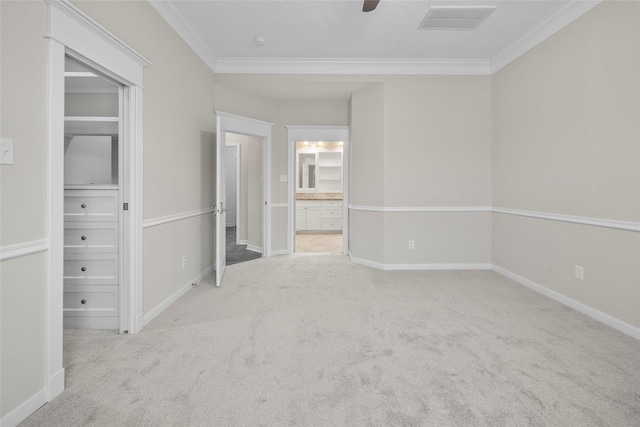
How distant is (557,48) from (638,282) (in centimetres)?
224

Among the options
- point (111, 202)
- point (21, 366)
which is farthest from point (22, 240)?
point (111, 202)

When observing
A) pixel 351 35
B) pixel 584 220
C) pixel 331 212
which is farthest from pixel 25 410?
pixel 331 212

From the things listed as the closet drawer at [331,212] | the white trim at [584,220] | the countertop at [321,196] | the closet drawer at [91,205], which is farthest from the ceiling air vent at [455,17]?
the closet drawer at [331,212]

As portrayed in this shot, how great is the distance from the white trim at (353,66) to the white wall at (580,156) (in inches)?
20.2

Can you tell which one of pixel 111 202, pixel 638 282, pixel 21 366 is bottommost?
pixel 21 366

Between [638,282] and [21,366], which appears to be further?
[638,282]

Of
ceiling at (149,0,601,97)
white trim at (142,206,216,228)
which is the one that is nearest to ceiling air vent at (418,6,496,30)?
ceiling at (149,0,601,97)

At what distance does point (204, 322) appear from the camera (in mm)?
2477

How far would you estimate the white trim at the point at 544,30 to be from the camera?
8.81ft

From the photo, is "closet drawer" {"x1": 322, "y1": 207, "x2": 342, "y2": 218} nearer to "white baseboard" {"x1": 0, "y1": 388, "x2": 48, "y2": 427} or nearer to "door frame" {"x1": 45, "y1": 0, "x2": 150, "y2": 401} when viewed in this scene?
"door frame" {"x1": 45, "y1": 0, "x2": 150, "y2": 401}

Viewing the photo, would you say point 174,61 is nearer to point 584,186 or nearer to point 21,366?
point 21,366

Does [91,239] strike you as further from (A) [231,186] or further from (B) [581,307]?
(A) [231,186]

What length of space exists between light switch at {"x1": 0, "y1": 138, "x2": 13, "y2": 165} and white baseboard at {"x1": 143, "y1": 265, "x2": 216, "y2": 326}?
1539 mm

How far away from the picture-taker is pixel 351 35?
3363 millimetres
